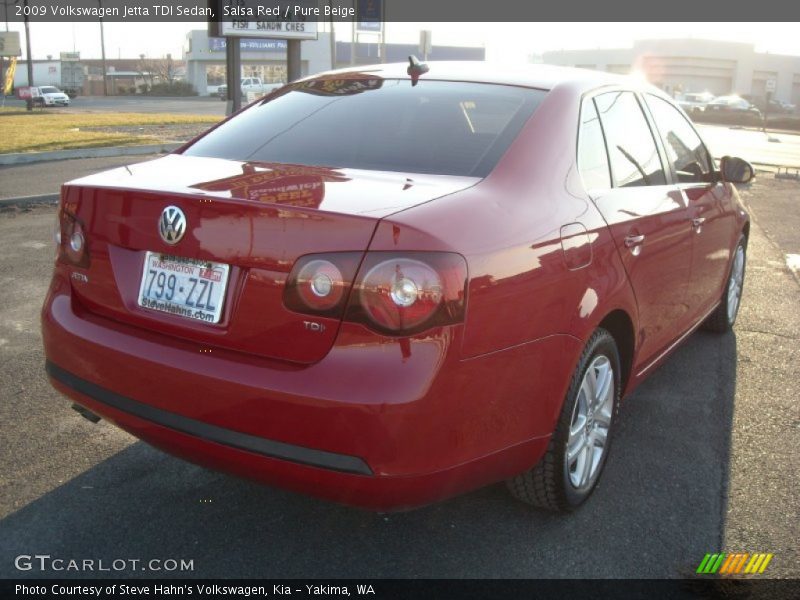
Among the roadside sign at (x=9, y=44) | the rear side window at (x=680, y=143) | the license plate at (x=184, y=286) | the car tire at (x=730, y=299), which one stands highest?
the roadside sign at (x=9, y=44)

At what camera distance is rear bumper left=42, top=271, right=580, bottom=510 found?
2.30 metres

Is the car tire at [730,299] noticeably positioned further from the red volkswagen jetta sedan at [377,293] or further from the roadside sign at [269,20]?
the roadside sign at [269,20]

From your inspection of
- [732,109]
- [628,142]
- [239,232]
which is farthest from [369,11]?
[732,109]

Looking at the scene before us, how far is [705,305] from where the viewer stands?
4.75 metres

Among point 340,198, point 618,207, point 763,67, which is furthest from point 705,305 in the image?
point 763,67

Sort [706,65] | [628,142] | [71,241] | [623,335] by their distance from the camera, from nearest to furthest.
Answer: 1. [71,241]
2. [623,335]
3. [628,142]
4. [706,65]

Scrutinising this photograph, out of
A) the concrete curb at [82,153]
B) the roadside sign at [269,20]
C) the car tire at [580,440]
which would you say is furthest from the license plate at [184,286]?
the roadside sign at [269,20]

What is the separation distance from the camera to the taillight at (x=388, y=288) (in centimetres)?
230

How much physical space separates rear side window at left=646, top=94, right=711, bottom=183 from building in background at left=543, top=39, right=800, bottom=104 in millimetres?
85274

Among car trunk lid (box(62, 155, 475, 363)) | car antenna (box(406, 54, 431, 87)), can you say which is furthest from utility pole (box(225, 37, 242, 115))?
car trunk lid (box(62, 155, 475, 363))

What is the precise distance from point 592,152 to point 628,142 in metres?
0.50

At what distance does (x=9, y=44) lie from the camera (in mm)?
59406

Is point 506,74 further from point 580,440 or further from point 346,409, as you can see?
point 346,409

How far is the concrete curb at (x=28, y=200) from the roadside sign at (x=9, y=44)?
56.0 m
